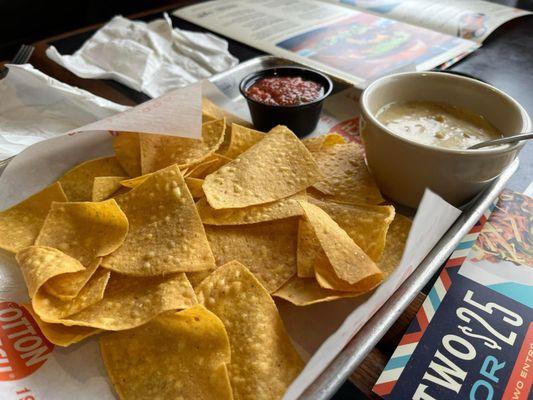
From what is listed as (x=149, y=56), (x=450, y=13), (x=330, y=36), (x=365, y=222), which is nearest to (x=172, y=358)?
(x=365, y=222)

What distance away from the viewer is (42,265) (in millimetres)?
835

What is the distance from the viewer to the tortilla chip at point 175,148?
1113mm

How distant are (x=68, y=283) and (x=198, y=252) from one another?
25cm

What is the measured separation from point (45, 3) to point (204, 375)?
2906mm

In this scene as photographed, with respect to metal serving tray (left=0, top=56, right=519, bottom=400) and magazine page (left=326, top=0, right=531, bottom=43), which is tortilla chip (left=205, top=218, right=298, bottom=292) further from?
magazine page (left=326, top=0, right=531, bottom=43)

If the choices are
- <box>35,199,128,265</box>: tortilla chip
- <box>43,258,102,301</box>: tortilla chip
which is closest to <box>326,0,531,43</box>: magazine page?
<box>35,199,128,265</box>: tortilla chip

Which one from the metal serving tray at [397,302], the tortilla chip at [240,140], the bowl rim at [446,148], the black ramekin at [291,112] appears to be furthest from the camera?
the black ramekin at [291,112]

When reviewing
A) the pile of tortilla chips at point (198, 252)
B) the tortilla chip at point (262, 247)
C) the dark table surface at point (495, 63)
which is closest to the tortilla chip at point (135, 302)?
the pile of tortilla chips at point (198, 252)

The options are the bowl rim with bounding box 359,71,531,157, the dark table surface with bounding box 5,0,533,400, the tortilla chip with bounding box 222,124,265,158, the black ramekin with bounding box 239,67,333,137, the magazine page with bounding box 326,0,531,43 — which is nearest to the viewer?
the bowl rim with bounding box 359,71,531,157

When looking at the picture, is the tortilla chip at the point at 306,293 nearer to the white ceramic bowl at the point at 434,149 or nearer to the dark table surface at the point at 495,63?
the white ceramic bowl at the point at 434,149

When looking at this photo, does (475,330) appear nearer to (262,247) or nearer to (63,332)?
(262,247)

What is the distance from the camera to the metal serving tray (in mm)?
710

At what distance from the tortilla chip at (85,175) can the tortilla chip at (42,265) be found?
0.80 ft

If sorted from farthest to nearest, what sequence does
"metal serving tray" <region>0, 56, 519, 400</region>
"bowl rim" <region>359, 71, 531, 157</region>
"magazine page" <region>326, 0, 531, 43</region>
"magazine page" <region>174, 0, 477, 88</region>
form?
"magazine page" <region>326, 0, 531, 43</region> < "magazine page" <region>174, 0, 477, 88</region> < "bowl rim" <region>359, 71, 531, 157</region> < "metal serving tray" <region>0, 56, 519, 400</region>
